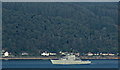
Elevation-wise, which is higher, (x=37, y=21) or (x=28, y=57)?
(x=37, y=21)

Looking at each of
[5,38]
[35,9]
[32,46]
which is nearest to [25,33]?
[5,38]

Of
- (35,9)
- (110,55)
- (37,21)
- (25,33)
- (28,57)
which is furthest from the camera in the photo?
(35,9)

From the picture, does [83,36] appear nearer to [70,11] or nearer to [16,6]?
[70,11]

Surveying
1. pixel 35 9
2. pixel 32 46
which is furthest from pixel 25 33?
pixel 35 9

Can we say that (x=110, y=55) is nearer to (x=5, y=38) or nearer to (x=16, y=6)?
(x=5, y=38)

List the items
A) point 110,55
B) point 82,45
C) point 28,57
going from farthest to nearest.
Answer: point 82,45 < point 110,55 < point 28,57

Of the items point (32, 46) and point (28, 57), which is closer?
point (28, 57)
